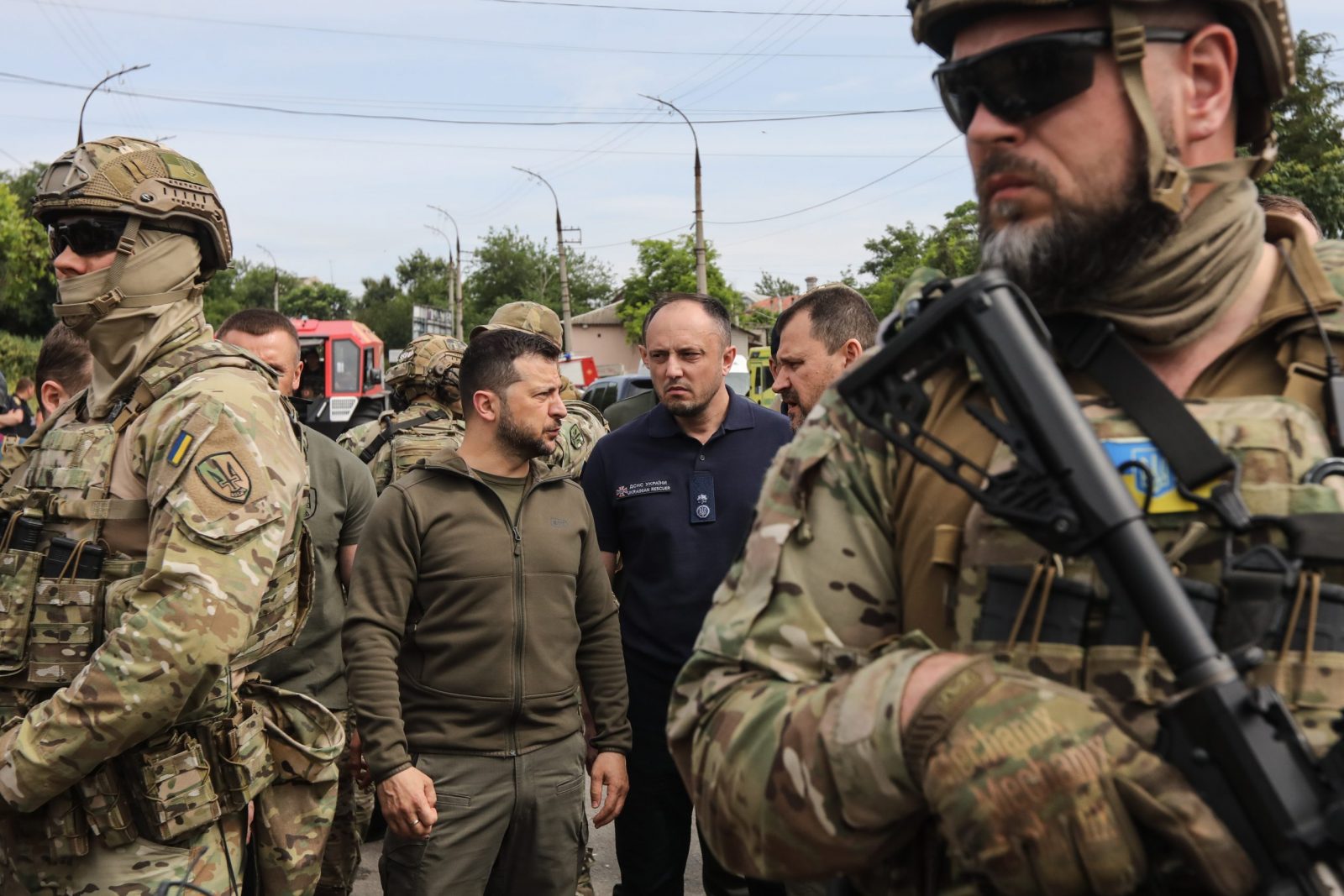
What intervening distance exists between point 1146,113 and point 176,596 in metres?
2.12

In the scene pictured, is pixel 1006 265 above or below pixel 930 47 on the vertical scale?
below

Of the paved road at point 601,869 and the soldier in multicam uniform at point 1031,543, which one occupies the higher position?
the soldier in multicam uniform at point 1031,543

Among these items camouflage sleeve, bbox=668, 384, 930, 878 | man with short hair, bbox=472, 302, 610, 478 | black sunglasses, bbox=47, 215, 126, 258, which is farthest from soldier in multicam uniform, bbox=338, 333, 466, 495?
camouflage sleeve, bbox=668, 384, 930, 878

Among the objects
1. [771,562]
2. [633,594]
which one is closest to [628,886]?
[633,594]

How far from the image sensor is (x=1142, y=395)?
147 cm

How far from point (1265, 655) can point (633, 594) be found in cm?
313

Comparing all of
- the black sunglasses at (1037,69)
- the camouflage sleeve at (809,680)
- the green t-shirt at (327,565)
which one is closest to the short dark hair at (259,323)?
the green t-shirt at (327,565)

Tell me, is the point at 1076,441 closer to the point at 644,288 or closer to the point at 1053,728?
the point at 1053,728

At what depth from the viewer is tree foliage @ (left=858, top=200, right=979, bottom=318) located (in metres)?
45.0

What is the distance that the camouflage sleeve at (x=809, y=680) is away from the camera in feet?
4.52

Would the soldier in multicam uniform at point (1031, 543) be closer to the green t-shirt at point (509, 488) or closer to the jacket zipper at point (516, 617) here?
the jacket zipper at point (516, 617)

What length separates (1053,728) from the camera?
4.09 ft

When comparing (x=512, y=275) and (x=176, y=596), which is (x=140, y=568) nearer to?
(x=176, y=596)

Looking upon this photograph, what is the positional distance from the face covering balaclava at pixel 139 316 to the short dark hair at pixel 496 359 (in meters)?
1.13
